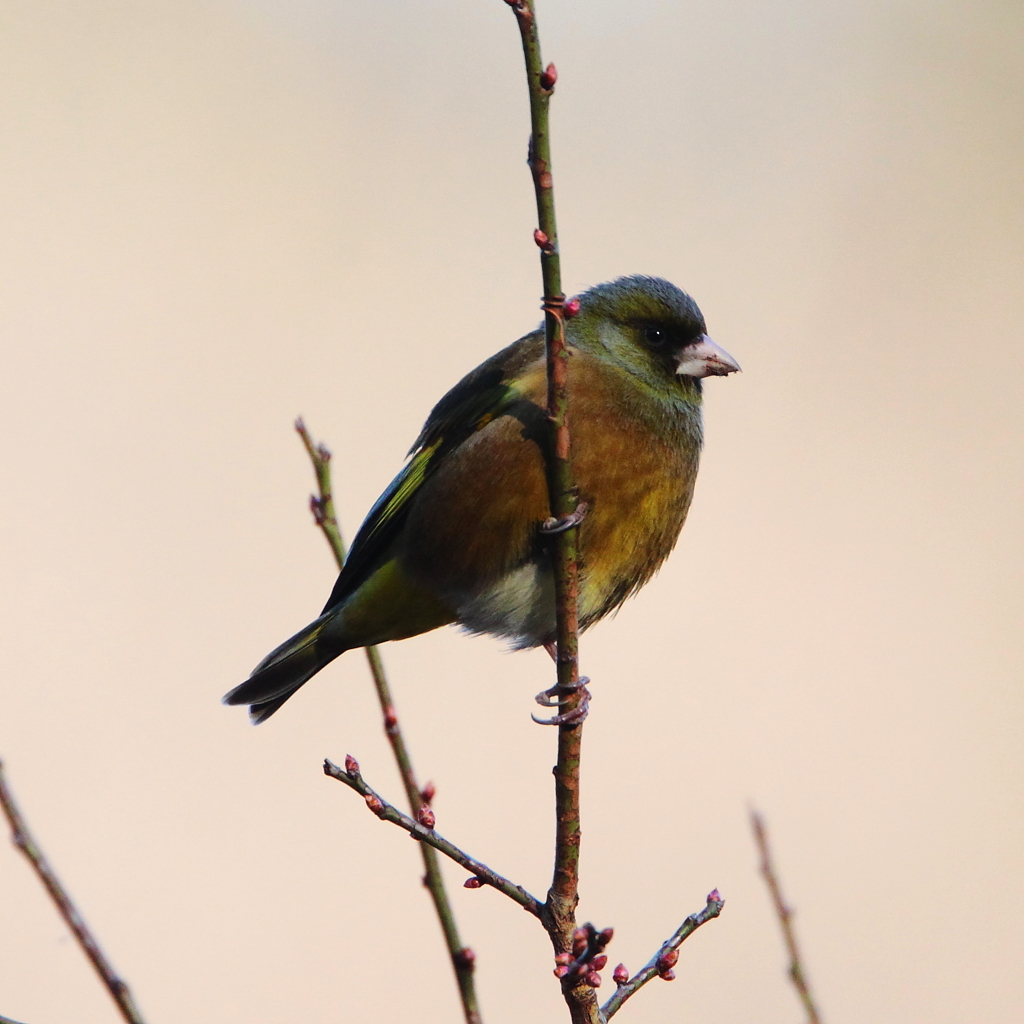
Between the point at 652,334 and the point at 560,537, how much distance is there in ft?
4.83

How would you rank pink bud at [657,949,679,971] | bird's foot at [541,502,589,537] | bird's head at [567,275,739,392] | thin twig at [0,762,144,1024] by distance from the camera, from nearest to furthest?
thin twig at [0,762,144,1024] → pink bud at [657,949,679,971] → bird's foot at [541,502,589,537] → bird's head at [567,275,739,392]

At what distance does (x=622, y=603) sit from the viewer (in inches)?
138

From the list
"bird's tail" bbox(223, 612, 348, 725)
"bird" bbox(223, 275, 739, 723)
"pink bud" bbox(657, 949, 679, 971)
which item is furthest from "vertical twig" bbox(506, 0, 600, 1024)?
"bird's tail" bbox(223, 612, 348, 725)

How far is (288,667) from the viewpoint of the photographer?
3.69 metres

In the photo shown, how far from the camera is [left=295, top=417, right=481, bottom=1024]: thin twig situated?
2.23 meters

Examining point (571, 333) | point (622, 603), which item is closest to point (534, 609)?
point (622, 603)

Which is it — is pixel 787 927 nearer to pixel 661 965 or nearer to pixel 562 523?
pixel 661 965

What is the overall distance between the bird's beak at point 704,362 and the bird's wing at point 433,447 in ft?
1.46

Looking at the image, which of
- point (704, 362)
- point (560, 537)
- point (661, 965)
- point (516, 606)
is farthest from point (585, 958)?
point (704, 362)

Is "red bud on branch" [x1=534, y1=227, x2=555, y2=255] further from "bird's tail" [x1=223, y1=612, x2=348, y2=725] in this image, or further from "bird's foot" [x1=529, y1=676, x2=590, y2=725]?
"bird's tail" [x1=223, y1=612, x2=348, y2=725]

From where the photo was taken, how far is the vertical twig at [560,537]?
1.97m

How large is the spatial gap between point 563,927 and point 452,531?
4.28 feet

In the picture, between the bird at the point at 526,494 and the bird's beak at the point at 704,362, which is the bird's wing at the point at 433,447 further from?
the bird's beak at the point at 704,362

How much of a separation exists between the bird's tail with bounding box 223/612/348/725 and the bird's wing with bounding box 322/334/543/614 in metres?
0.11
